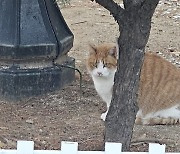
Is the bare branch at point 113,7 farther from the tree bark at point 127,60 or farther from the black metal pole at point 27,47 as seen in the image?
the black metal pole at point 27,47

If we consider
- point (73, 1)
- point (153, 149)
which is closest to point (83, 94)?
point (153, 149)

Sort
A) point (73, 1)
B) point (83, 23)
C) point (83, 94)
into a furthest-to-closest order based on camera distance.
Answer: point (73, 1), point (83, 23), point (83, 94)

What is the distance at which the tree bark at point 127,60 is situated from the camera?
358 centimetres

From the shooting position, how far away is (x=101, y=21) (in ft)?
28.9

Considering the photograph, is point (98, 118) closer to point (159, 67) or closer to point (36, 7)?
point (159, 67)

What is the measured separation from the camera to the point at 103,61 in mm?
5152

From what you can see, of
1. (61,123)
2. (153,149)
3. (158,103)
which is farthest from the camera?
(158,103)

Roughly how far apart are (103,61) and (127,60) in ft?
4.60

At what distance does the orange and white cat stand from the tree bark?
1047 mm

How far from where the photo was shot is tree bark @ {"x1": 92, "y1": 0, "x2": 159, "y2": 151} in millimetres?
3584

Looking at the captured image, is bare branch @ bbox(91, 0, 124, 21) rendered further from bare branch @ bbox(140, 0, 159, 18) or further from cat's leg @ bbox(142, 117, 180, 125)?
cat's leg @ bbox(142, 117, 180, 125)

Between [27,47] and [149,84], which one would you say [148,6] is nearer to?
[149,84]

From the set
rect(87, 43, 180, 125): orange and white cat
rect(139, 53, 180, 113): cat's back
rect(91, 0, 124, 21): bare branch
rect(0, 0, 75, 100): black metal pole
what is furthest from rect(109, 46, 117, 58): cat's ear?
rect(91, 0, 124, 21): bare branch

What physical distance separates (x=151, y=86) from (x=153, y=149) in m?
2.33
